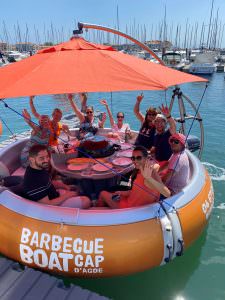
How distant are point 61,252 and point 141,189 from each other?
4.18 feet

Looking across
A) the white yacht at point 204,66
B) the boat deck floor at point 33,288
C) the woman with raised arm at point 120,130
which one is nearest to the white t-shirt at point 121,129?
the woman with raised arm at point 120,130

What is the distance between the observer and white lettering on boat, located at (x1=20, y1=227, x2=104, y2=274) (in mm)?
3203

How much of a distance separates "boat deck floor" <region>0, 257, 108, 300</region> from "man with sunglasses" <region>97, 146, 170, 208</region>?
125 cm

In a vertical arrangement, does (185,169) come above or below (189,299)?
above

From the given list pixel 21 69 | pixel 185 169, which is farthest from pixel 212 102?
pixel 21 69

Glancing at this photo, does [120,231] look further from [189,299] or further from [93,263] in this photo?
[189,299]

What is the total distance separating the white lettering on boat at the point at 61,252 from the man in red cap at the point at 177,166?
1.37 metres

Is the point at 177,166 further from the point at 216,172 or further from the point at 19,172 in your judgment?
the point at 216,172

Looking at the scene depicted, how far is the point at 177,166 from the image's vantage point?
3838 mm

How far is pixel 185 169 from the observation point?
3994 millimetres

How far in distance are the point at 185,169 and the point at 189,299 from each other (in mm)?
1739

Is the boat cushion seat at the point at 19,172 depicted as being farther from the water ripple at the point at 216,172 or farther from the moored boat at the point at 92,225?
the water ripple at the point at 216,172

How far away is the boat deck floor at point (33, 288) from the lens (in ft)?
9.53

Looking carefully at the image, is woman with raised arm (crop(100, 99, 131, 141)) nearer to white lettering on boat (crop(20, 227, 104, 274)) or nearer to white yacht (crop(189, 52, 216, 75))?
white lettering on boat (crop(20, 227, 104, 274))
